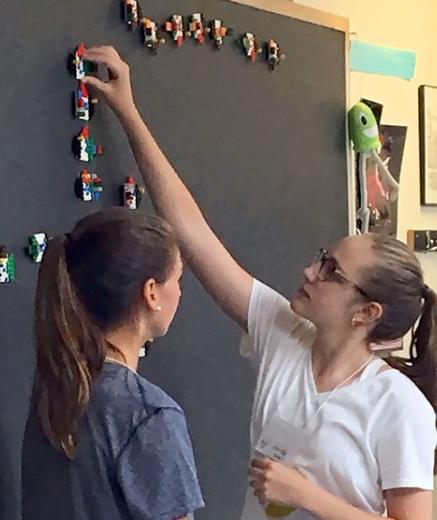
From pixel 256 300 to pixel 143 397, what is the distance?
57 centimetres

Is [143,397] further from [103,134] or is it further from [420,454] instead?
[103,134]

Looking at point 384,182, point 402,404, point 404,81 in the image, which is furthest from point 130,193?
point 404,81

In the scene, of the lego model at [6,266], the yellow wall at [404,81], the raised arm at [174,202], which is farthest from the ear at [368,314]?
the yellow wall at [404,81]

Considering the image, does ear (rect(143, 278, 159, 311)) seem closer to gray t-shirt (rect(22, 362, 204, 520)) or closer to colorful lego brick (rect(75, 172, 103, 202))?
gray t-shirt (rect(22, 362, 204, 520))

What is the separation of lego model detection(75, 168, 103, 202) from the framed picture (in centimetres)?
153

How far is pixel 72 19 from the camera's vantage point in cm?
170

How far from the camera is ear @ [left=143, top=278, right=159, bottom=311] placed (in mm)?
1321

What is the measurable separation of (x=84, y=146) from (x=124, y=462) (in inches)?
27.0

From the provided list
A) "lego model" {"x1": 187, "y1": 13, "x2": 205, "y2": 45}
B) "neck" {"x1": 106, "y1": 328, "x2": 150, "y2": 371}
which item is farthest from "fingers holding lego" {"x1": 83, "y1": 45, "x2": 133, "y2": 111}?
"neck" {"x1": 106, "y1": 328, "x2": 150, "y2": 371}

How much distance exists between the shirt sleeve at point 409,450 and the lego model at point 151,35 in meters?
0.87

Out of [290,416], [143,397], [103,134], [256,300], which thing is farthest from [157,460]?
[103,134]

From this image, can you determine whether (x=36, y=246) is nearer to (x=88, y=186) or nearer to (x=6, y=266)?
(x=6, y=266)

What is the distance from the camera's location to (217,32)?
2039mm

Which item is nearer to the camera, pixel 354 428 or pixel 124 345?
pixel 124 345
